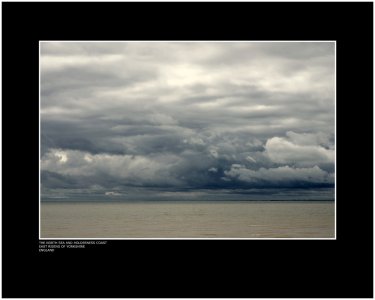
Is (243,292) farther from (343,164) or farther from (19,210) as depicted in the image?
(19,210)

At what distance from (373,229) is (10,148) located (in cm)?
1151

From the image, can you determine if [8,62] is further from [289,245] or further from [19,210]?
[289,245]

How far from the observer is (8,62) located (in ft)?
49.5

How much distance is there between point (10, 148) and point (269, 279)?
29.5ft

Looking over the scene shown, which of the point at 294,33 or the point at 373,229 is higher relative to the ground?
the point at 294,33

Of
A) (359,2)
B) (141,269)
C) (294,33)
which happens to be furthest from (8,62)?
(359,2)

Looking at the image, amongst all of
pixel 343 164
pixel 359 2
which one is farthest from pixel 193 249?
pixel 359 2

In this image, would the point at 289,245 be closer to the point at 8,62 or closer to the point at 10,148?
the point at 10,148

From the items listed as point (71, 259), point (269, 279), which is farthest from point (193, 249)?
point (71, 259)

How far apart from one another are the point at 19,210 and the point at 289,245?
8.51 metres

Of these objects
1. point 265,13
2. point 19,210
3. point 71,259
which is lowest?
point 71,259

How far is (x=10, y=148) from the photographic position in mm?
14812

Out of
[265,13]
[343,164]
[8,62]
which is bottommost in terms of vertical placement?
[343,164]

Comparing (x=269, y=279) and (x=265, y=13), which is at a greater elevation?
(x=265, y=13)
